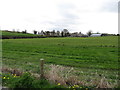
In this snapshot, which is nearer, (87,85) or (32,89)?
(32,89)

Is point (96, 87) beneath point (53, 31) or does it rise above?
beneath

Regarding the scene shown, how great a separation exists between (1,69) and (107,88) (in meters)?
6.59

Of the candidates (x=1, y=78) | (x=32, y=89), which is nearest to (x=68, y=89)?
(x=32, y=89)

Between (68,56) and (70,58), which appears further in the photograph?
(68,56)

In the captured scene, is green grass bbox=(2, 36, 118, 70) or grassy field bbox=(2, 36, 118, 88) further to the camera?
green grass bbox=(2, 36, 118, 70)

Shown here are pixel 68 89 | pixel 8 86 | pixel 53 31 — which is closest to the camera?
pixel 68 89

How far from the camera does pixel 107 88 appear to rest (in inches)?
244

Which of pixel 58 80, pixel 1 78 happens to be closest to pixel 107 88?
pixel 58 80

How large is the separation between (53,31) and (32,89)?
468 feet

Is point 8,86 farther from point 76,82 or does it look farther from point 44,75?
point 76,82

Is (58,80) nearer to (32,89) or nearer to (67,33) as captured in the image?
(32,89)

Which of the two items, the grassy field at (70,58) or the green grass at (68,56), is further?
the green grass at (68,56)

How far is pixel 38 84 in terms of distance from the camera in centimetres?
651

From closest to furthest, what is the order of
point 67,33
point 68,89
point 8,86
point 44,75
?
point 68,89
point 8,86
point 44,75
point 67,33
